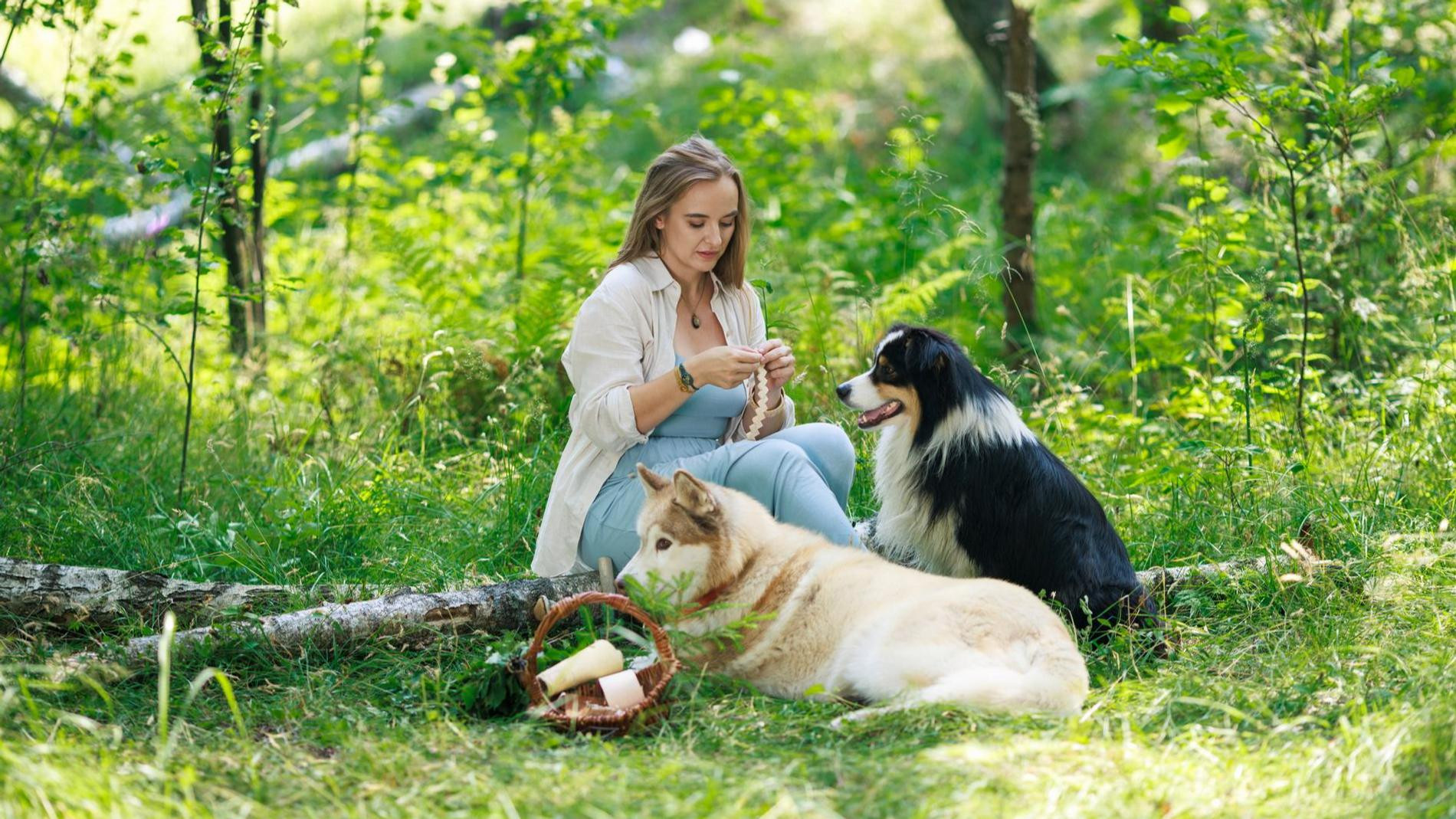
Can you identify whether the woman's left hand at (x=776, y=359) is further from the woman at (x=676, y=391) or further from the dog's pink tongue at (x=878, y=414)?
the dog's pink tongue at (x=878, y=414)

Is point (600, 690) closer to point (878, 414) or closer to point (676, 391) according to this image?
point (676, 391)

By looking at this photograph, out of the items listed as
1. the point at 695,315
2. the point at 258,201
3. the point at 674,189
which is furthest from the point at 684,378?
the point at 258,201

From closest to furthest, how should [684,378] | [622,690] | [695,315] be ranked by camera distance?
1. [622,690]
2. [684,378]
3. [695,315]

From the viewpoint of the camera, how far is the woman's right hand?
3.66 m

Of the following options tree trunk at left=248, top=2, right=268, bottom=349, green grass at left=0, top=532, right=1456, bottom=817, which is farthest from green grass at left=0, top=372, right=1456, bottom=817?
tree trunk at left=248, top=2, right=268, bottom=349

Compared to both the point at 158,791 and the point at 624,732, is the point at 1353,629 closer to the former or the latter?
the point at 624,732

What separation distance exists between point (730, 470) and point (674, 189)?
0.98m

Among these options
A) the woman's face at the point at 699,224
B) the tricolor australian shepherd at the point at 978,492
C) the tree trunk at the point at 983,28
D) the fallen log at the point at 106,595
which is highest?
the tree trunk at the point at 983,28

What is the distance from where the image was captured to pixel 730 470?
12.7ft

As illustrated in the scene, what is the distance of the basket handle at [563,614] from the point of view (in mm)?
3059

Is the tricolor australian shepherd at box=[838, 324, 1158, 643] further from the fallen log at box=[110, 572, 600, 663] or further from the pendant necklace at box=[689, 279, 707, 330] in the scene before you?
the fallen log at box=[110, 572, 600, 663]

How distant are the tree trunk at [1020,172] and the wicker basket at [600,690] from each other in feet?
11.4

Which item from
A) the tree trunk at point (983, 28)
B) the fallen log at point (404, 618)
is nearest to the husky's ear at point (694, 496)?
the fallen log at point (404, 618)

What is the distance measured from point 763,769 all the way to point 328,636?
5.05ft
